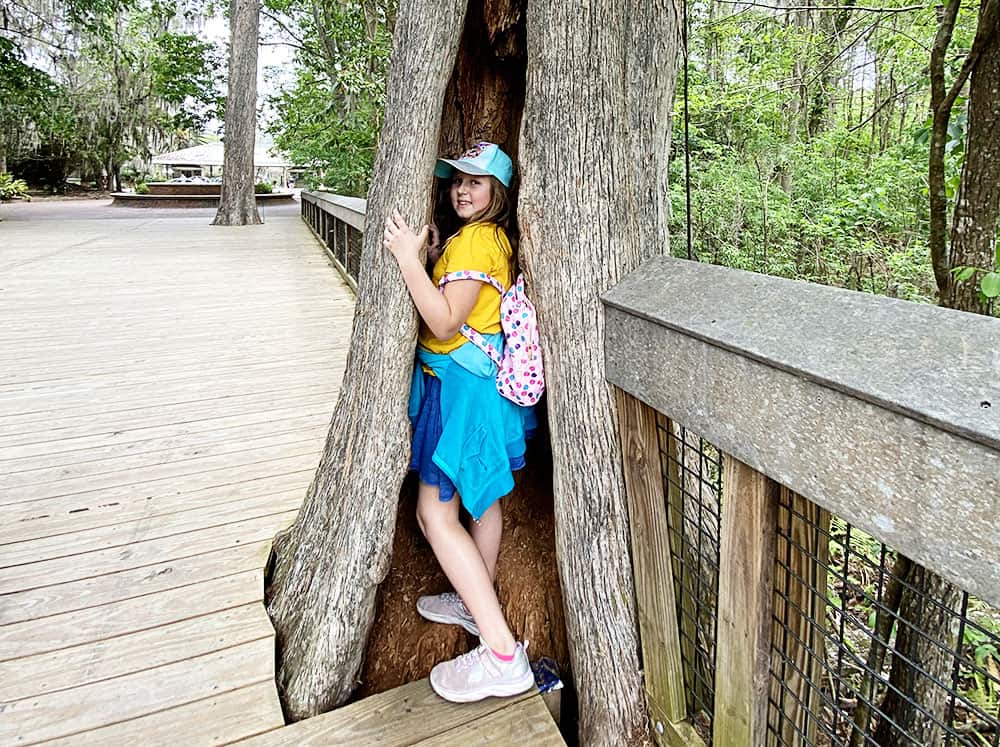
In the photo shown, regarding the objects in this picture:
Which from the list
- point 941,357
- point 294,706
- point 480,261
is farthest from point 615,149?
point 294,706

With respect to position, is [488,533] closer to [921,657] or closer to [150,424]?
[921,657]

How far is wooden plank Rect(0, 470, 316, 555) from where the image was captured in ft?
7.95

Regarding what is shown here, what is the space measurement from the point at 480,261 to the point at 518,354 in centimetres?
24

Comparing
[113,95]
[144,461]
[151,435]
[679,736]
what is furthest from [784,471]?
[113,95]

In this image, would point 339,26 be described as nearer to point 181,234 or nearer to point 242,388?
point 181,234

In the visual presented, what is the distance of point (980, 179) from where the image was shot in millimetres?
2375

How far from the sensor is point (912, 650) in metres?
2.25

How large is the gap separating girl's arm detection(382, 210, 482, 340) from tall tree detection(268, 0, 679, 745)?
54mm

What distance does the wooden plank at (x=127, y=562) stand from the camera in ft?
6.81

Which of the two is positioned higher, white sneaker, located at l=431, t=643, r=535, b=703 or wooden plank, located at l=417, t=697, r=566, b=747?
white sneaker, located at l=431, t=643, r=535, b=703

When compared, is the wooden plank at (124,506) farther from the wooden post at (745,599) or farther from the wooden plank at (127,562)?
the wooden post at (745,599)

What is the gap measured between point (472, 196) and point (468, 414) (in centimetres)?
55

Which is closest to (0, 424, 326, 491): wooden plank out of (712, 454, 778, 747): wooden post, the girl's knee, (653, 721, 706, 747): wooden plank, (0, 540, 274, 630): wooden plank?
(0, 540, 274, 630): wooden plank

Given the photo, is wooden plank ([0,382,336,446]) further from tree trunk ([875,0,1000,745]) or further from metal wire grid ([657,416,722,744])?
tree trunk ([875,0,1000,745])
